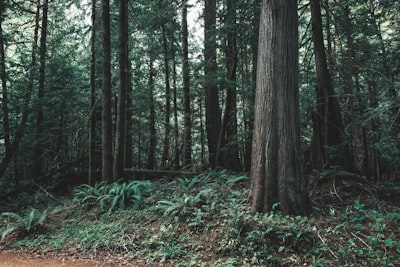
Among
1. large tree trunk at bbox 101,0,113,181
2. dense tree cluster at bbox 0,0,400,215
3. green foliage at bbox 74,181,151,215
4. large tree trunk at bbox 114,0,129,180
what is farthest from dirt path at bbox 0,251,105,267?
large tree trunk at bbox 114,0,129,180

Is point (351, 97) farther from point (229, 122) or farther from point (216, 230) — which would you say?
point (216, 230)

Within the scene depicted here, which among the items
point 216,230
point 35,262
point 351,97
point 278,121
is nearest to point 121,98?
point 35,262

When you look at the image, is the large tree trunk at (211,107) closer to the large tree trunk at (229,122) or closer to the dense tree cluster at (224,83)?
the dense tree cluster at (224,83)

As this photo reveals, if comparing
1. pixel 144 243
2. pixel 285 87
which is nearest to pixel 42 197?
pixel 144 243

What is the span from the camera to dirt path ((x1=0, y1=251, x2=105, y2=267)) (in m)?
4.81

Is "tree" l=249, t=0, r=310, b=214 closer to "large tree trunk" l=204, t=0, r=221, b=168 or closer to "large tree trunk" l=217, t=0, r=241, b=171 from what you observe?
"large tree trunk" l=217, t=0, r=241, b=171

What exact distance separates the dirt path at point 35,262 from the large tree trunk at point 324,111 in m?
6.50

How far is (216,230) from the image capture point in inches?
199

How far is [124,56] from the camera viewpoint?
9.39m

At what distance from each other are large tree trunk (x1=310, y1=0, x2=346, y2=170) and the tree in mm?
2748

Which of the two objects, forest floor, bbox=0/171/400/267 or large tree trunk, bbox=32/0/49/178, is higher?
large tree trunk, bbox=32/0/49/178

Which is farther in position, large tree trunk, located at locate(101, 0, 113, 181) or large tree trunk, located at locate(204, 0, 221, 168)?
large tree trunk, located at locate(204, 0, 221, 168)

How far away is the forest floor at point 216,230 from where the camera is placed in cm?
432

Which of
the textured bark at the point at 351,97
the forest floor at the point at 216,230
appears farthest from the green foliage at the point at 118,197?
the textured bark at the point at 351,97
